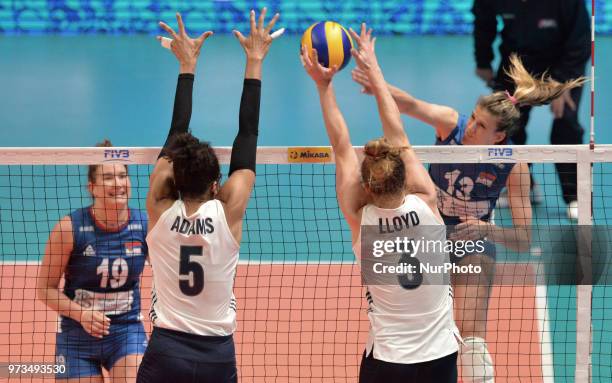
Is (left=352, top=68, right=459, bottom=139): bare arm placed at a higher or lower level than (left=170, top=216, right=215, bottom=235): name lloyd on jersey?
higher

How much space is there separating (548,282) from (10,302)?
4.04 metres

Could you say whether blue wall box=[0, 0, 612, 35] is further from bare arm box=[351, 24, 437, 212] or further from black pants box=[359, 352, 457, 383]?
black pants box=[359, 352, 457, 383]

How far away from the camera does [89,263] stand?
5.22m

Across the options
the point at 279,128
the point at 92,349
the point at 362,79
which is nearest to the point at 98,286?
the point at 92,349

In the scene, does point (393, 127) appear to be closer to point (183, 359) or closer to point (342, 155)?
point (342, 155)

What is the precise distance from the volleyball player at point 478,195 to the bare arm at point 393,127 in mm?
753

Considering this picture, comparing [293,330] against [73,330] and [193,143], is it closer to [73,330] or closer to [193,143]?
[73,330]

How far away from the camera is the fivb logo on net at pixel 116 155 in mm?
5031

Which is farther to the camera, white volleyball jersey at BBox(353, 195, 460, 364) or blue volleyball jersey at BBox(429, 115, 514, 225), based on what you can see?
blue volleyball jersey at BBox(429, 115, 514, 225)

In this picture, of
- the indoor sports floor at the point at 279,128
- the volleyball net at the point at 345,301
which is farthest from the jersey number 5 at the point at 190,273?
the indoor sports floor at the point at 279,128

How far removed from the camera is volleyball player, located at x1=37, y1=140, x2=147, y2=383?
5.15 m

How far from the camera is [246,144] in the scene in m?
4.43

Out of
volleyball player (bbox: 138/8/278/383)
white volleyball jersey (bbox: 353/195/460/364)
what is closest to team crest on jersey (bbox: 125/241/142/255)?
volleyball player (bbox: 138/8/278/383)

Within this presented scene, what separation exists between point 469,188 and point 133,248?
208cm
